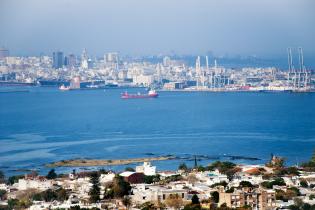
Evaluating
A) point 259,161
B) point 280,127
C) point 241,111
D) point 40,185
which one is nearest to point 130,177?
point 40,185

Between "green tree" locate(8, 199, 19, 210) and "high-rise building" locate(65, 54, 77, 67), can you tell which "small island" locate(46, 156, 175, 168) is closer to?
"green tree" locate(8, 199, 19, 210)

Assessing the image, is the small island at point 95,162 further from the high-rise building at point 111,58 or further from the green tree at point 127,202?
the high-rise building at point 111,58

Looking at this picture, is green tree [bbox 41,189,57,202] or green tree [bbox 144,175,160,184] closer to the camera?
green tree [bbox 41,189,57,202]

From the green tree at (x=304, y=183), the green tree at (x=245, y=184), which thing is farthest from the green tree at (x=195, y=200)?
the green tree at (x=304, y=183)

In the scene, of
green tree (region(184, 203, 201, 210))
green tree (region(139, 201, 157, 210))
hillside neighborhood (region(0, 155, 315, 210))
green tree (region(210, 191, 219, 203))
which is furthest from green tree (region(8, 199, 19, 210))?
green tree (region(210, 191, 219, 203))

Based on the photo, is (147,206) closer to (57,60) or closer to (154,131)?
(154,131)
